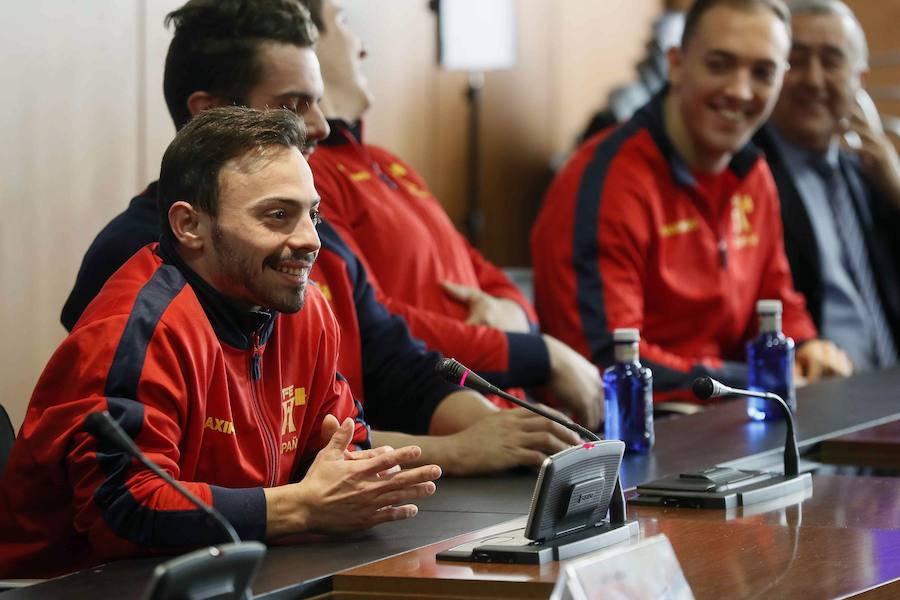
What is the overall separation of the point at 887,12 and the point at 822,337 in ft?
8.68

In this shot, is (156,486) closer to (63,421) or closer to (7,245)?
(63,421)

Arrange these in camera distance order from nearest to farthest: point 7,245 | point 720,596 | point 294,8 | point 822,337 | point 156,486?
point 720,596
point 156,486
point 294,8
point 7,245
point 822,337

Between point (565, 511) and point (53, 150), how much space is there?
1.70 m

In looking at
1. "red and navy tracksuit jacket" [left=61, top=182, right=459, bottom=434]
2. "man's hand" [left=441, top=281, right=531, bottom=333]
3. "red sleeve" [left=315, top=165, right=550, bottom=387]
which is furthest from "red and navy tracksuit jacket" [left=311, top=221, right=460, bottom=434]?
"man's hand" [left=441, top=281, right=531, bottom=333]

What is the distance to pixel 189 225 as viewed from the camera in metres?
1.75

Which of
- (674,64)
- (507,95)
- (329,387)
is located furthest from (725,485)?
(507,95)

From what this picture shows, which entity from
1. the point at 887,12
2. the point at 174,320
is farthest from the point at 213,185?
the point at 887,12

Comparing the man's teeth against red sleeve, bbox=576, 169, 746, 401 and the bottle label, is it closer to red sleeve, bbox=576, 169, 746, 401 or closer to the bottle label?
red sleeve, bbox=576, 169, 746, 401

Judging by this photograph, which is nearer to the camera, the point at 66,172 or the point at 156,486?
the point at 156,486

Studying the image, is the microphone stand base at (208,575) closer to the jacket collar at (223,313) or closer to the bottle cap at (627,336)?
the jacket collar at (223,313)

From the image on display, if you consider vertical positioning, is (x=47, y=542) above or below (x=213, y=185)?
below

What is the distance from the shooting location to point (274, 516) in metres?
1.63

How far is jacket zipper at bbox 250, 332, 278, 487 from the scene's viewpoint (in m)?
1.80

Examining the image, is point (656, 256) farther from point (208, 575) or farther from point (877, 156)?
point (208, 575)
